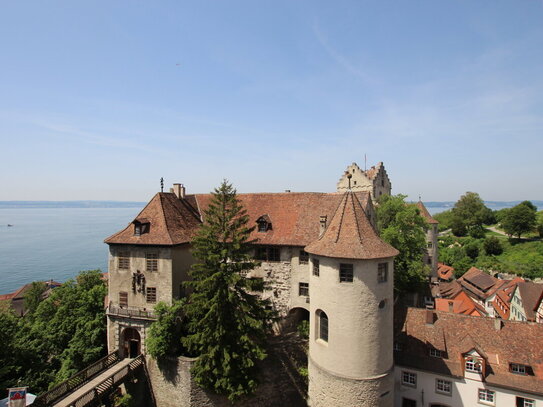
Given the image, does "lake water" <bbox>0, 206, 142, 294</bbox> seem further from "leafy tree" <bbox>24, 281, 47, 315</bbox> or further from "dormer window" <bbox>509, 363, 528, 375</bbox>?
"dormer window" <bbox>509, 363, 528, 375</bbox>

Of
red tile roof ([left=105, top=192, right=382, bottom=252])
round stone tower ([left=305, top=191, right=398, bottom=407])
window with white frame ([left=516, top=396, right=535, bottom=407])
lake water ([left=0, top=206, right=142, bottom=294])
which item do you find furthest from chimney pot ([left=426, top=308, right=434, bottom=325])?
lake water ([left=0, top=206, right=142, bottom=294])

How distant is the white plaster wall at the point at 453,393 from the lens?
20984mm

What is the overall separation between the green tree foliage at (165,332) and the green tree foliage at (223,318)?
2017 millimetres

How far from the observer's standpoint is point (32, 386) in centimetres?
2508

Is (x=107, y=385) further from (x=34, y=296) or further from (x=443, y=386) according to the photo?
(x=34, y=296)

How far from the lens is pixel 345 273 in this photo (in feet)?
65.1

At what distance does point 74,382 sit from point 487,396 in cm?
2666

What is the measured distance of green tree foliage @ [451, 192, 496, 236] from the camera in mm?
104438

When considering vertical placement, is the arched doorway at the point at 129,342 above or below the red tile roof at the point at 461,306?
above

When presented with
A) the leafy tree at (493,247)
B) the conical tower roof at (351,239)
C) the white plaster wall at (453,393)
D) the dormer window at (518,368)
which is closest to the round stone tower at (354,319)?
the conical tower roof at (351,239)

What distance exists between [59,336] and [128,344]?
6500 mm

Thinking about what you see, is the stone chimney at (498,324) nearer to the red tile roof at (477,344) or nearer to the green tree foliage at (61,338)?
the red tile roof at (477,344)

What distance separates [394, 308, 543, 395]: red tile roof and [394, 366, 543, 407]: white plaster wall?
46cm

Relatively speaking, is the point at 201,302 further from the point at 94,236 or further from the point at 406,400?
the point at 94,236
